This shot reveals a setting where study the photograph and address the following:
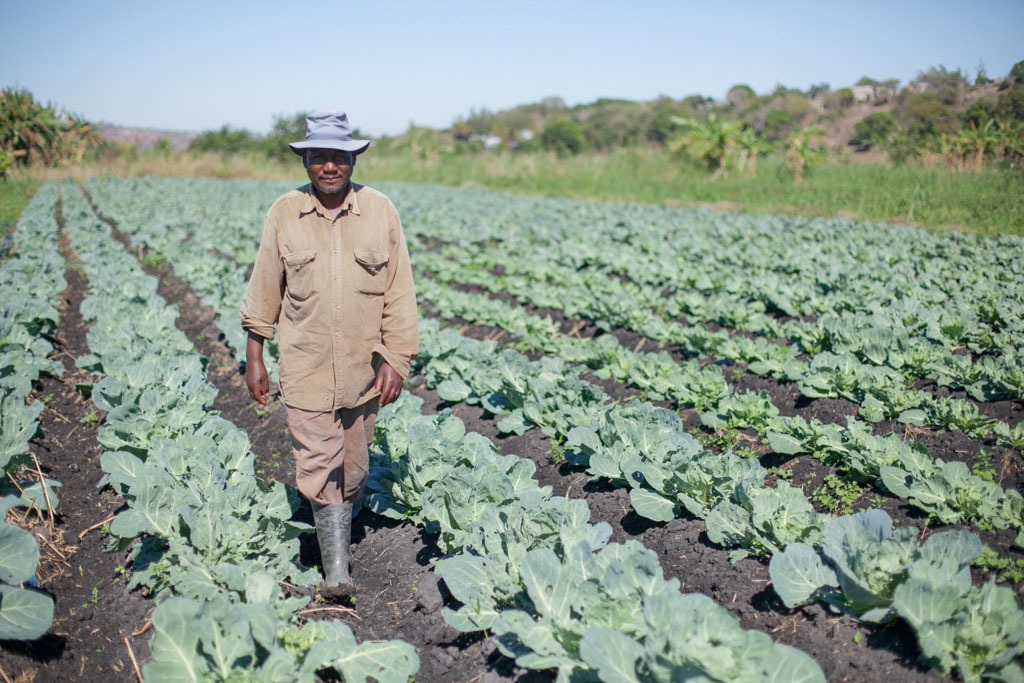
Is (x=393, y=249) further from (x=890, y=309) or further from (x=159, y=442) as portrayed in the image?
(x=890, y=309)

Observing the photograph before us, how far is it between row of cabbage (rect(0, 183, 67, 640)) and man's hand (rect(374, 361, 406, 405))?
1588mm

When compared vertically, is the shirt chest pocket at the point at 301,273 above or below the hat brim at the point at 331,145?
below

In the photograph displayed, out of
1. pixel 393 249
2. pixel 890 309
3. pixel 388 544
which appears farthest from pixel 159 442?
pixel 890 309

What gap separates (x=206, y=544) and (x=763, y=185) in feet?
75.4

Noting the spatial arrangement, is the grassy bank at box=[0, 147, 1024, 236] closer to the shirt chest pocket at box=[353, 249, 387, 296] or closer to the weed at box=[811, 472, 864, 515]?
the weed at box=[811, 472, 864, 515]

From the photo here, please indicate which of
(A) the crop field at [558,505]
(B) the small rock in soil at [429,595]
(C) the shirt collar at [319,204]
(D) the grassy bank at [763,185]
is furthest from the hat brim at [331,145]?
(D) the grassy bank at [763,185]

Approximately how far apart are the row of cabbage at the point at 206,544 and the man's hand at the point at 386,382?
0.78 metres

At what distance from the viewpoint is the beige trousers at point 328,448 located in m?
3.47

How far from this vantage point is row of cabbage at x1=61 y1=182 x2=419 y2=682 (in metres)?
2.49

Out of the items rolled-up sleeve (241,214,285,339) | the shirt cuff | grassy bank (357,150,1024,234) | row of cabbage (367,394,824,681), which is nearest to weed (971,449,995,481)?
row of cabbage (367,394,824,681)

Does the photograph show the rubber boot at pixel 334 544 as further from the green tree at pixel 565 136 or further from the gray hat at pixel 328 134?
the green tree at pixel 565 136

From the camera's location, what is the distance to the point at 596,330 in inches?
332

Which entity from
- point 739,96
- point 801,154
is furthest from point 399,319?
point 739,96

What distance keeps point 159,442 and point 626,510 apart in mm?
2850
